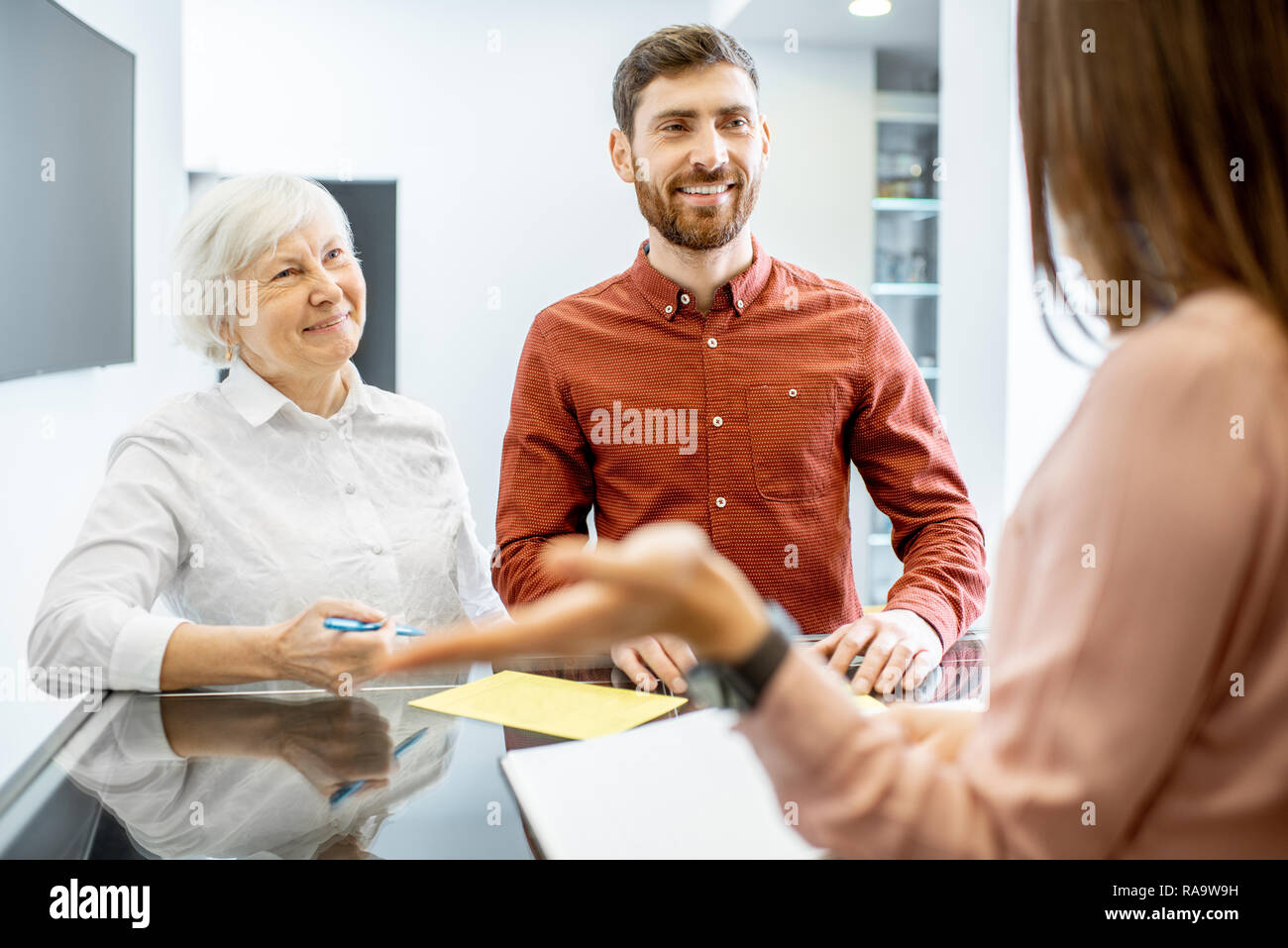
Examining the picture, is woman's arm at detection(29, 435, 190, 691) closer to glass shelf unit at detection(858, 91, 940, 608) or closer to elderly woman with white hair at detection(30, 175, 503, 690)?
elderly woman with white hair at detection(30, 175, 503, 690)

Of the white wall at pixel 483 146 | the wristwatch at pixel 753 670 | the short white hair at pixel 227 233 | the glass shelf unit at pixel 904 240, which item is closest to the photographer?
the wristwatch at pixel 753 670

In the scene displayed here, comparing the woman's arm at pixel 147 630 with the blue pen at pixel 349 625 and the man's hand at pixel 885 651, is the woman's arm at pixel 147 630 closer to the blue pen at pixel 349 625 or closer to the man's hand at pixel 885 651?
the blue pen at pixel 349 625

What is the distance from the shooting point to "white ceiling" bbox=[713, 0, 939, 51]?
439cm

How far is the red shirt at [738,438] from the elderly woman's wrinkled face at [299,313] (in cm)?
34

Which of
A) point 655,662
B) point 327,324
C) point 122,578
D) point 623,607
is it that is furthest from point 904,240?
point 623,607

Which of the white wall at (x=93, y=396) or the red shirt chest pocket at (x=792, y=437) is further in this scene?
the white wall at (x=93, y=396)

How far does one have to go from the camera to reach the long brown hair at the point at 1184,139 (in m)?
0.61

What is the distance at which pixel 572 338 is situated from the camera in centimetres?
200

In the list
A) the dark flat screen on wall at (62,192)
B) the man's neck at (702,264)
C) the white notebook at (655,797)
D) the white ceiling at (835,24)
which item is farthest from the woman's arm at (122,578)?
the white ceiling at (835,24)

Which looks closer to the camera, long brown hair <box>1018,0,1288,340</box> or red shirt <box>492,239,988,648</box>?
long brown hair <box>1018,0,1288,340</box>

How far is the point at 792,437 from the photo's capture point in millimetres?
1914

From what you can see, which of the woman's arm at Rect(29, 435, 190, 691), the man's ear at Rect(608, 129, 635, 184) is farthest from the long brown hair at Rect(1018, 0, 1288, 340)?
the man's ear at Rect(608, 129, 635, 184)

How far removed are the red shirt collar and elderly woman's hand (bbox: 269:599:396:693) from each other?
3.22 ft
